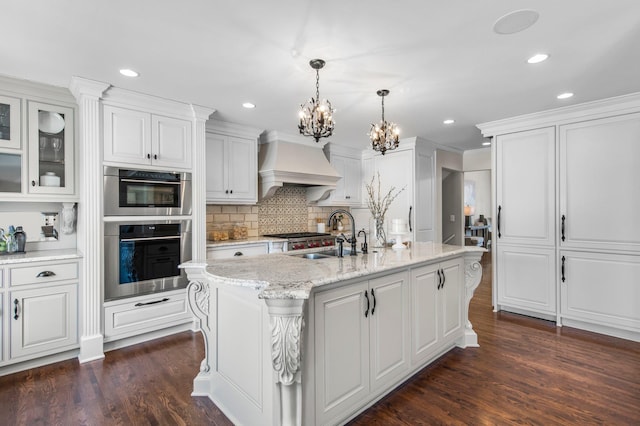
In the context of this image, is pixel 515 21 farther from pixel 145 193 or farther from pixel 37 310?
pixel 37 310

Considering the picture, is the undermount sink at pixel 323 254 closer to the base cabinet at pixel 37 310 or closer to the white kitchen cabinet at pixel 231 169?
the white kitchen cabinet at pixel 231 169

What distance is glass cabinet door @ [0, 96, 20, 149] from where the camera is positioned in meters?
2.74

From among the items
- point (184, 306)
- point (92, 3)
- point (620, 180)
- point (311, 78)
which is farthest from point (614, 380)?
point (92, 3)

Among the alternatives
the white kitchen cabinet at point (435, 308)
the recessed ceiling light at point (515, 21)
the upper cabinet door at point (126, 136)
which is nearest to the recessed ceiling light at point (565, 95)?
the recessed ceiling light at point (515, 21)

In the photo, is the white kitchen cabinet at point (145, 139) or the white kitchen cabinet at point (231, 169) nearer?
the white kitchen cabinet at point (145, 139)

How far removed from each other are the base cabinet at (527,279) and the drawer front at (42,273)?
15.7ft

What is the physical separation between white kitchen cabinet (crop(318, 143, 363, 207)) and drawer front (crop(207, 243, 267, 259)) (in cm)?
175

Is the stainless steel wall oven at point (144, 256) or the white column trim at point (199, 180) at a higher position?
the white column trim at point (199, 180)

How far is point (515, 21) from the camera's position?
1.94 m

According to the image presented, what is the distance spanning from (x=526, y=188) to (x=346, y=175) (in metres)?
2.76

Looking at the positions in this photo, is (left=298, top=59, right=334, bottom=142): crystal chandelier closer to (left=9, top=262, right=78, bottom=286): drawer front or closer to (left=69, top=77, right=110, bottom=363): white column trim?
(left=69, top=77, right=110, bottom=363): white column trim

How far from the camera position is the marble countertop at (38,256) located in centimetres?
260

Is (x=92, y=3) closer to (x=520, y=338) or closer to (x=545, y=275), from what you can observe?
(x=520, y=338)

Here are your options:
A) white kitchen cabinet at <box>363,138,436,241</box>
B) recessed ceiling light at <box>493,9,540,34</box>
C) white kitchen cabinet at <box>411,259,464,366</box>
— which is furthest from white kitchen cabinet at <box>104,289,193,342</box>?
recessed ceiling light at <box>493,9,540,34</box>
